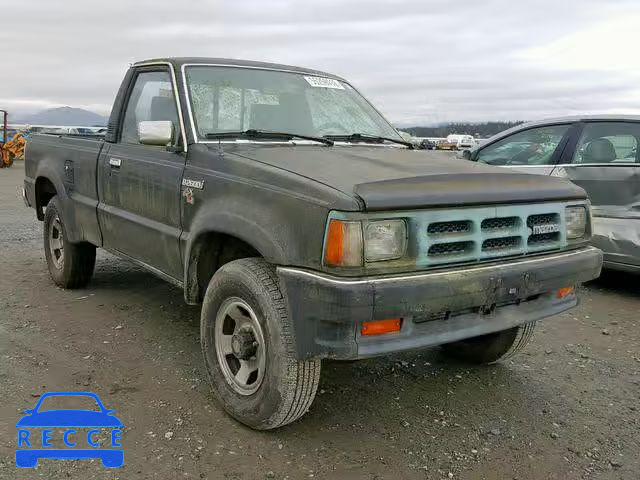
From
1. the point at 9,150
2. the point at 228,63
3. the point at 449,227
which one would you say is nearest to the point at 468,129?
the point at 228,63

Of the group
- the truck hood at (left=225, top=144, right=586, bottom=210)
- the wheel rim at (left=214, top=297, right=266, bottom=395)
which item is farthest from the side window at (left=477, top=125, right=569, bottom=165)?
the wheel rim at (left=214, top=297, right=266, bottom=395)

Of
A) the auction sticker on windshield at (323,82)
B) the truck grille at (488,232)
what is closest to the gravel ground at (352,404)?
the truck grille at (488,232)

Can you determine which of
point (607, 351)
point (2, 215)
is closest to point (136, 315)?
point (607, 351)

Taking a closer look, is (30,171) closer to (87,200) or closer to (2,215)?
(87,200)

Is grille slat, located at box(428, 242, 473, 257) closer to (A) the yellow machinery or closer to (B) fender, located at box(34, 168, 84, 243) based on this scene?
(B) fender, located at box(34, 168, 84, 243)

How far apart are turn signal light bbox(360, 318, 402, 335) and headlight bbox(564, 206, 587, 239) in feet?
4.44

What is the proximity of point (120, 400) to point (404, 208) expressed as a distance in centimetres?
204

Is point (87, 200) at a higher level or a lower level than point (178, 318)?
higher

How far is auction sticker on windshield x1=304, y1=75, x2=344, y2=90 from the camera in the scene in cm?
443

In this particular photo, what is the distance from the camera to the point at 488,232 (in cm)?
292

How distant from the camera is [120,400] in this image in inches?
135

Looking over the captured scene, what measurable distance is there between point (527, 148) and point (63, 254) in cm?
495

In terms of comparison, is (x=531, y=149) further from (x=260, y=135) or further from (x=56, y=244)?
(x=56, y=244)

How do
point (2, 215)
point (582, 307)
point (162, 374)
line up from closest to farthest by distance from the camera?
1. point (162, 374)
2. point (582, 307)
3. point (2, 215)
